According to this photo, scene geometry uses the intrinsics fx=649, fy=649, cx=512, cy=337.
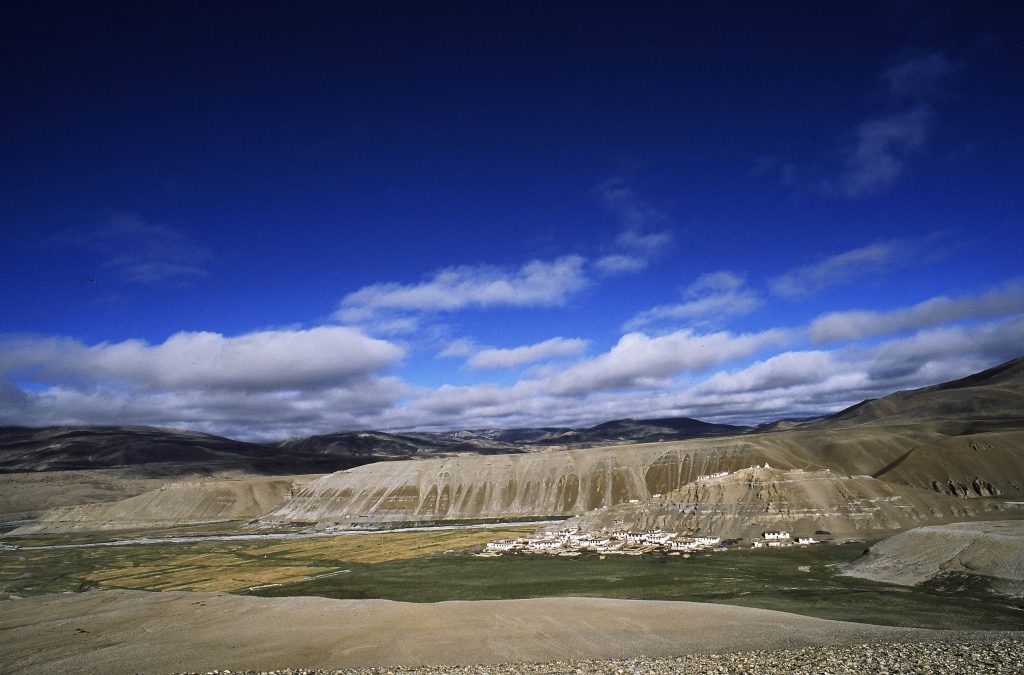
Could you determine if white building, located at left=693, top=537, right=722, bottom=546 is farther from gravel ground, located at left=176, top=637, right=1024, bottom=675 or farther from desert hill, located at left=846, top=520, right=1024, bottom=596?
gravel ground, located at left=176, top=637, right=1024, bottom=675

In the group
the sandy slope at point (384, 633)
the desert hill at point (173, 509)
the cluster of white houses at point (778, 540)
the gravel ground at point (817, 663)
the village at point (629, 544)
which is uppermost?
the gravel ground at point (817, 663)

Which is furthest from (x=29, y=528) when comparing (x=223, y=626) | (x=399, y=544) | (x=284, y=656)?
(x=284, y=656)

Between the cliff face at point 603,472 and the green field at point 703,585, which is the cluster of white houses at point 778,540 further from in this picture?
the cliff face at point 603,472

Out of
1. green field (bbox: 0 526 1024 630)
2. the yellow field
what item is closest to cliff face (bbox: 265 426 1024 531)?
the yellow field

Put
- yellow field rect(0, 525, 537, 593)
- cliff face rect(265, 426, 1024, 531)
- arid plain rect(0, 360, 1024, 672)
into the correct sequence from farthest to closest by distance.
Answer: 1. cliff face rect(265, 426, 1024, 531)
2. yellow field rect(0, 525, 537, 593)
3. arid plain rect(0, 360, 1024, 672)

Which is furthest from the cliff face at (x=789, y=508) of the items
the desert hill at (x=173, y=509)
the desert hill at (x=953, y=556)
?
the desert hill at (x=173, y=509)

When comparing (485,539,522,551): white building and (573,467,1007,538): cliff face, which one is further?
Result: (485,539,522,551): white building
